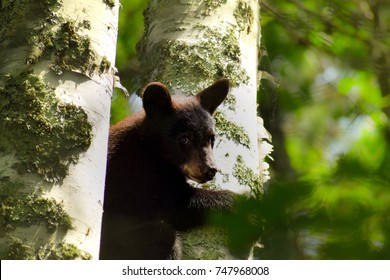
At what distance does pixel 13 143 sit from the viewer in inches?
109

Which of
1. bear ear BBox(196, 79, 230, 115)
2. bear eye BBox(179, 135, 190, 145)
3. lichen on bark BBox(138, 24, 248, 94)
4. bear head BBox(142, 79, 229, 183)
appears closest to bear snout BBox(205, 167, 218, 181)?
bear head BBox(142, 79, 229, 183)

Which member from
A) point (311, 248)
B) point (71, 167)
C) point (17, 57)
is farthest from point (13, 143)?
point (311, 248)

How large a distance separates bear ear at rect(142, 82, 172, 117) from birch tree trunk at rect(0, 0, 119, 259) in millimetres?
1681

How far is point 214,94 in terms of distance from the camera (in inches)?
188

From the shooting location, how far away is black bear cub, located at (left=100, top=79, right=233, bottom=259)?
5.06 metres

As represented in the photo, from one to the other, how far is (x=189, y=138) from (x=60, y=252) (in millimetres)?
3095

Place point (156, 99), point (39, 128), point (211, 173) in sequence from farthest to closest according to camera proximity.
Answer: point (156, 99), point (211, 173), point (39, 128)

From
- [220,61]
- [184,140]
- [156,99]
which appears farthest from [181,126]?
[220,61]

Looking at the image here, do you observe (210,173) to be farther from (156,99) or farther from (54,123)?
(54,123)

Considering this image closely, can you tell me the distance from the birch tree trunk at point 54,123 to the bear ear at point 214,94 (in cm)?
136

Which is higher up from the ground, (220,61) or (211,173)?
(220,61)

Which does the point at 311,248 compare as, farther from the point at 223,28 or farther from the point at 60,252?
the point at 223,28

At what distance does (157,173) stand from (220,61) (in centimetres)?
132

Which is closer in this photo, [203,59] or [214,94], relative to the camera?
[203,59]
